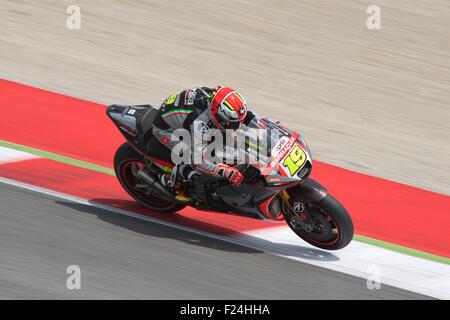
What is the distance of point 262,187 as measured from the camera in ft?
27.6

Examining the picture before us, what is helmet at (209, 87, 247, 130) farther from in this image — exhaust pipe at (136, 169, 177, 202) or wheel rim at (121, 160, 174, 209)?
wheel rim at (121, 160, 174, 209)

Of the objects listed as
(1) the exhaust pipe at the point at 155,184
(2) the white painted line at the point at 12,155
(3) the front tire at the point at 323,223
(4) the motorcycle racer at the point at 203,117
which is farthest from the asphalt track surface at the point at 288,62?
(4) the motorcycle racer at the point at 203,117

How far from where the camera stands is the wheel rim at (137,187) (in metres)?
9.46

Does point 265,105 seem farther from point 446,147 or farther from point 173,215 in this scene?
point 173,215

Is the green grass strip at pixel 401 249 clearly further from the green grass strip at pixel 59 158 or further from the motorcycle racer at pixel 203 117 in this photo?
the green grass strip at pixel 59 158

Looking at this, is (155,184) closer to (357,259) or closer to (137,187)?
(137,187)

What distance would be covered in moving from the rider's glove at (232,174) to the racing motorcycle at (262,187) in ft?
0.32

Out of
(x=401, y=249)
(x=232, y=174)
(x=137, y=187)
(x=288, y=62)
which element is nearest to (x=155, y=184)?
(x=137, y=187)

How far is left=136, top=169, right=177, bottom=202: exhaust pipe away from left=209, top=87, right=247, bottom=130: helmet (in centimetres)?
109

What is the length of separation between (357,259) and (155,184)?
2.21 m
